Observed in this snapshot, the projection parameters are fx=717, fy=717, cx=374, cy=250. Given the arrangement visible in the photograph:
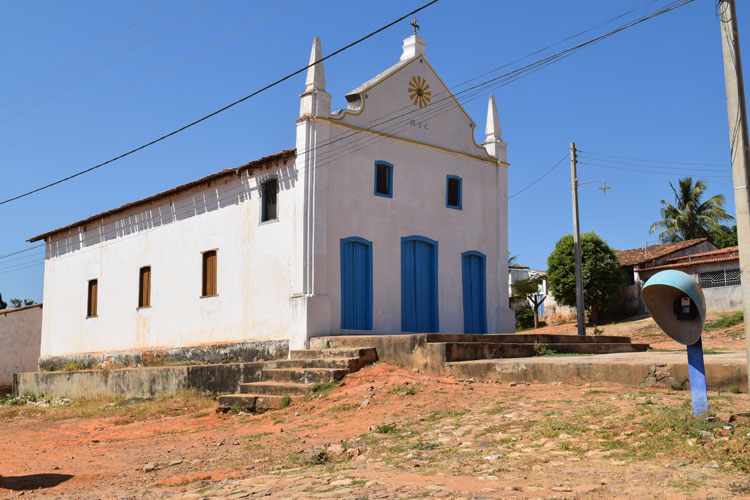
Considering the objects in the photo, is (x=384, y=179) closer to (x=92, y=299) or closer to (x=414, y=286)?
(x=414, y=286)

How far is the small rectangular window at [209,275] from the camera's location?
18297 mm

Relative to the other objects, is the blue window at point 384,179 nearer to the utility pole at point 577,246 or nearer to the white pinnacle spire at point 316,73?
the white pinnacle spire at point 316,73

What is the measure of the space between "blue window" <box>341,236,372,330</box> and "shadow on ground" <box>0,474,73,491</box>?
7823mm

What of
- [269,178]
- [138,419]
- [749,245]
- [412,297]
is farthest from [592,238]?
[749,245]

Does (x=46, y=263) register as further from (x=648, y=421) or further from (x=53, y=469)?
(x=648, y=421)

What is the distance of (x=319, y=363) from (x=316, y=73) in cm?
653

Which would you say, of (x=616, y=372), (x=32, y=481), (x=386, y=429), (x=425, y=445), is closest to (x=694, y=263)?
(x=616, y=372)

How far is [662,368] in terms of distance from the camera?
9477 millimetres

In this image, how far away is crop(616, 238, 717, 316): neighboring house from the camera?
36.5 m

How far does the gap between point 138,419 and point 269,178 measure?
6.04 meters

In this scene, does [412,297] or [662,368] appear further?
[412,297]

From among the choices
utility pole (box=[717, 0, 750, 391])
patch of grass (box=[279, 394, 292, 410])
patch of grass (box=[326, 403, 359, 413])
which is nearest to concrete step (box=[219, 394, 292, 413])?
patch of grass (box=[279, 394, 292, 410])

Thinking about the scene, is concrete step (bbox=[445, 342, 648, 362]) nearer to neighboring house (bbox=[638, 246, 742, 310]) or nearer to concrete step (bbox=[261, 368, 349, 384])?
concrete step (bbox=[261, 368, 349, 384])

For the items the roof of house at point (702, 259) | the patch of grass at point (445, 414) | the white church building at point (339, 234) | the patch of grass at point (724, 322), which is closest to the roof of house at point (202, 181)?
the white church building at point (339, 234)
